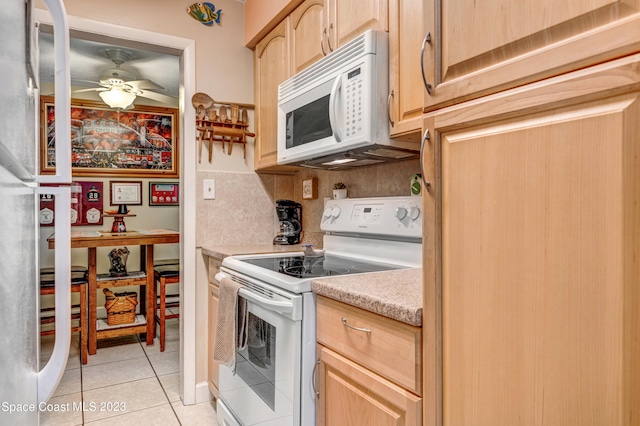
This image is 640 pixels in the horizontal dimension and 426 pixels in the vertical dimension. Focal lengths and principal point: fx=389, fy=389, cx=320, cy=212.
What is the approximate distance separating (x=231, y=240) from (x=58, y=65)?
1.72 metres

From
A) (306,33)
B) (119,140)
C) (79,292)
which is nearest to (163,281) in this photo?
(79,292)

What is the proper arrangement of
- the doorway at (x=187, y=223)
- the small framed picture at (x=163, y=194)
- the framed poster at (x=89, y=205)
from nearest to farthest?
the doorway at (x=187, y=223)
the framed poster at (x=89, y=205)
the small framed picture at (x=163, y=194)

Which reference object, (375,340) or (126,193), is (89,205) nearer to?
(126,193)

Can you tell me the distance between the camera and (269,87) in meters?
2.32

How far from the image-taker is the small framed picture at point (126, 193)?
446 centimetres

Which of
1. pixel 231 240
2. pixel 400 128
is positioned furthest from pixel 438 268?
pixel 231 240

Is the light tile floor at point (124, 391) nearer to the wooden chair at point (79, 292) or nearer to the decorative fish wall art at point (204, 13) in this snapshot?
the wooden chair at point (79, 292)

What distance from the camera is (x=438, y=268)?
2.85ft

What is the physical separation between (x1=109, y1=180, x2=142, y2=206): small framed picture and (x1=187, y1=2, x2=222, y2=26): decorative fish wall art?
279cm

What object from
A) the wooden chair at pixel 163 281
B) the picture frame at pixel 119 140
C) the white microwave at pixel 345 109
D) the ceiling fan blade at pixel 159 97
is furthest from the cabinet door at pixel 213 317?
the ceiling fan blade at pixel 159 97

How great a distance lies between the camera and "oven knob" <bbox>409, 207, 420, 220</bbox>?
1.57 metres

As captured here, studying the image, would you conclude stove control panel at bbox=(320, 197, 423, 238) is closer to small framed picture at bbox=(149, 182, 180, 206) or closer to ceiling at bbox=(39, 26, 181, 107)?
ceiling at bbox=(39, 26, 181, 107)

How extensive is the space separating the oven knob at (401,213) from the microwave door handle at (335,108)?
15.1 inches

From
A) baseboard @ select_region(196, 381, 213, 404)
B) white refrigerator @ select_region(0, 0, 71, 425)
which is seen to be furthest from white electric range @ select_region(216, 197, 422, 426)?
white refrigerator @ select_region(0, 0, 71, 425)
